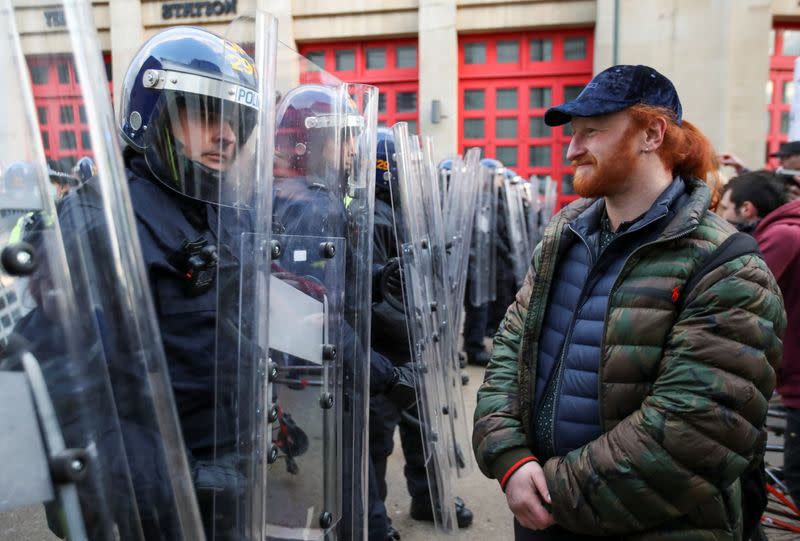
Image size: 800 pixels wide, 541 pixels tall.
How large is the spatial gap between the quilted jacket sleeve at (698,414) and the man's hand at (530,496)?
0.35 ft

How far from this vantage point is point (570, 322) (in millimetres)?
1612

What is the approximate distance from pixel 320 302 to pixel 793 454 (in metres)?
2.26

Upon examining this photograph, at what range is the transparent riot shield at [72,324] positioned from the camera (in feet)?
2.67

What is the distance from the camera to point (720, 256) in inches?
55.0

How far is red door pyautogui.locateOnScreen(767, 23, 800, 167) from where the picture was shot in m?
10.3

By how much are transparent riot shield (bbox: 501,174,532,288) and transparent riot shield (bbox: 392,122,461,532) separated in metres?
3.94

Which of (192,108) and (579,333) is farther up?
(192,108)

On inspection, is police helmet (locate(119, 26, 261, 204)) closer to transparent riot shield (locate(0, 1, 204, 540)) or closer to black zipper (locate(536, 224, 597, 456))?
transparent riot shield (locate(0, 1, 204, 540))

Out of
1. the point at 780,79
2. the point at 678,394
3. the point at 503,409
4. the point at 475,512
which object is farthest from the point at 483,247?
the point at 780,79

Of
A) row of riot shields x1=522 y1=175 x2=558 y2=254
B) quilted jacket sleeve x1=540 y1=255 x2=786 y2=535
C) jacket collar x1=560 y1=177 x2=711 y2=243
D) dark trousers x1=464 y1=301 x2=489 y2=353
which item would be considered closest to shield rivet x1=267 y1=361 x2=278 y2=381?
quilted jacket sleeve x1=540 y1=255 x2=786 y2=535

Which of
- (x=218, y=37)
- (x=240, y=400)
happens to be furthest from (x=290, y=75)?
(x=240, y=400)

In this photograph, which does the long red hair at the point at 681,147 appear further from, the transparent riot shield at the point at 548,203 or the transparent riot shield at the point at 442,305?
the transparent riot shield at the point at 548,203

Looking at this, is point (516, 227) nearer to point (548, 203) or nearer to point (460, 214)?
point (548, 203)

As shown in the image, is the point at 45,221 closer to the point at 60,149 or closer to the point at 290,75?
the point at 60,149
